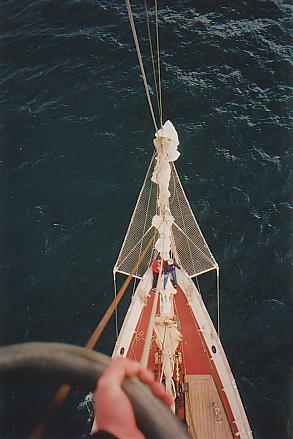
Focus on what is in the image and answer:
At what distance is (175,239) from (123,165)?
8526 mm

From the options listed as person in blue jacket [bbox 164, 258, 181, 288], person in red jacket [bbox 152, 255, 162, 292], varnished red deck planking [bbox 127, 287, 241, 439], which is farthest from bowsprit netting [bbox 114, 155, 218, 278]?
varnished red deck planking [bbox 127, 287, 241, 439]

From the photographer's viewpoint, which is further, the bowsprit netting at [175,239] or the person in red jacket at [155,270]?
the person in red jacket at [155,270]

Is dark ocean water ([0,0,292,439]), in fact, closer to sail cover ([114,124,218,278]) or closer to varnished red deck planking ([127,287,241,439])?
varnished red deck planking ([127,287,241,439])

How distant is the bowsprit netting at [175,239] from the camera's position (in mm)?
18312

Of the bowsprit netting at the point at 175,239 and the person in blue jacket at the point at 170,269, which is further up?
the bowsprit netting at the point at 175,239

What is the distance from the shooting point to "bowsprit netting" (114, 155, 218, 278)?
18.3m

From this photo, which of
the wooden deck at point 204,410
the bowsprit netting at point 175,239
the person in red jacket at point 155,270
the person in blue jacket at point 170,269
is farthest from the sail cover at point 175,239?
the wooden deck at point 204,410

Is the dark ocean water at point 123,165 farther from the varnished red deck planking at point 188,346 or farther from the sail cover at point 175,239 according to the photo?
the sail cover at point 175,239

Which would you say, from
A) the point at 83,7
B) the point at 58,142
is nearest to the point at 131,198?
the point at 58,142

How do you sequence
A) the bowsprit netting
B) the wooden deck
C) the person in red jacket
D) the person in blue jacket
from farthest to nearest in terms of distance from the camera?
the person in red jacket → the bowsprit netting → the person in blue jacket → the wooden deck

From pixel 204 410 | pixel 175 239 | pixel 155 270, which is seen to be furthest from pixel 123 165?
pixel 204 410

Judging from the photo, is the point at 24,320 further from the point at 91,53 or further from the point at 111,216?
the point at 91,53

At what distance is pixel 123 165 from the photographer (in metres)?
26.4

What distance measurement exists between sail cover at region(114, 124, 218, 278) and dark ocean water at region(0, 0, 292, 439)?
3.63 meters
